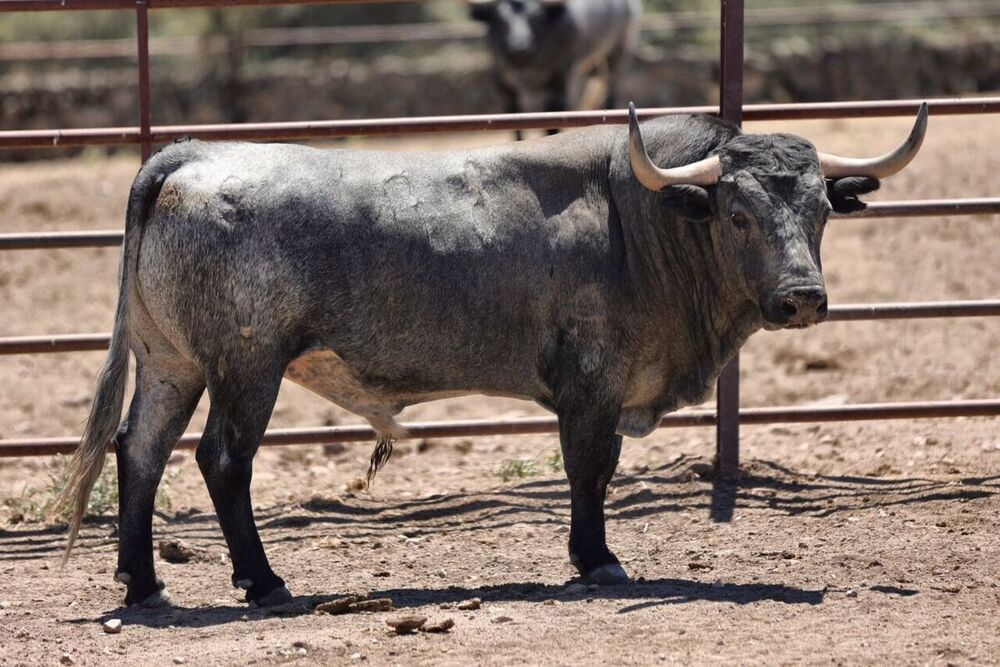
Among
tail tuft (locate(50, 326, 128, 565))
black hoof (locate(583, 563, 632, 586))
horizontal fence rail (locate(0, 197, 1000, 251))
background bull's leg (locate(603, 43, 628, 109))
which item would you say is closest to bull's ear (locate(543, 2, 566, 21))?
background bull's leg (locate(603, 43, 628, 109))

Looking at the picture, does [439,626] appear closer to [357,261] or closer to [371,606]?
[371,606]

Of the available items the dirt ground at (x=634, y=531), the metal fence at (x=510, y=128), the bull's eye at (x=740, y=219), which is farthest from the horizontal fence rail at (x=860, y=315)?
the bull's eye at (x=740, y=219)

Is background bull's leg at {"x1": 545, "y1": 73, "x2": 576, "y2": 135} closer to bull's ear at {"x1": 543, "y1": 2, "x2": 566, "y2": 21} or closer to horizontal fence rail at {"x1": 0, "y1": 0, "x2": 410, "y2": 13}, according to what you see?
bull's ear at {"x1": 543, "y1": 2, "x2": 566, "y2": 21}

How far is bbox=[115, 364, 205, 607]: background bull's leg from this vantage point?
5.80 meters

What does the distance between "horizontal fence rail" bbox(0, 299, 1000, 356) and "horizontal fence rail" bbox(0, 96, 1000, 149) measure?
2.86 ft

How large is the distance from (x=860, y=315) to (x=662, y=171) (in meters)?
1.85

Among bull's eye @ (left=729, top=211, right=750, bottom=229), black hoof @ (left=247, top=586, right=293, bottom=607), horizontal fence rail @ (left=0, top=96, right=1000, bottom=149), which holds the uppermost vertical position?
horizontal fence rail @ (left=0, top=96, right=1000, bottom=149)

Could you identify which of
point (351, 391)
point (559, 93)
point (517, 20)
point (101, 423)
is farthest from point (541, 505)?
point (517, 20)

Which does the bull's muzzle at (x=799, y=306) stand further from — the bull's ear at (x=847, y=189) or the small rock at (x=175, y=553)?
the small rock at (x=175, y=553)

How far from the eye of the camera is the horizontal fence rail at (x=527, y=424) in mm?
6910

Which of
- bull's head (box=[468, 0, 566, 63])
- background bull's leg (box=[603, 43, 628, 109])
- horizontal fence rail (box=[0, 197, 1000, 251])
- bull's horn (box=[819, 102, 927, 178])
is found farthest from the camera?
background bull's leg (box=[603, 43, 628, 109])

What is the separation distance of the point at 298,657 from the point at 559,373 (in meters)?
1.57

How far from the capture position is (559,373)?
5766 millimetres

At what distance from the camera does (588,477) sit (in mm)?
5770
